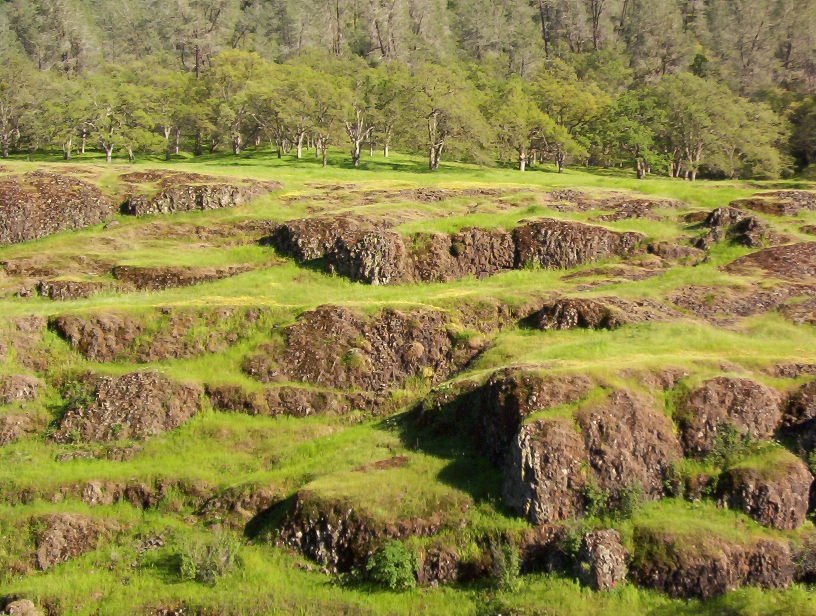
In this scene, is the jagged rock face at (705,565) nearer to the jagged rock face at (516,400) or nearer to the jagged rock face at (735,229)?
the jagged rock face at (516,400)

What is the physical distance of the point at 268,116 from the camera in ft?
295

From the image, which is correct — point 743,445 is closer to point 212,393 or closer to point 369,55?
point 212,393

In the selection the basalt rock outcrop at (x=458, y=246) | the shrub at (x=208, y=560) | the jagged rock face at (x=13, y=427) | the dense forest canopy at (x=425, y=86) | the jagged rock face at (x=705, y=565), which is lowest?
the shrub at (x=208, y=560)

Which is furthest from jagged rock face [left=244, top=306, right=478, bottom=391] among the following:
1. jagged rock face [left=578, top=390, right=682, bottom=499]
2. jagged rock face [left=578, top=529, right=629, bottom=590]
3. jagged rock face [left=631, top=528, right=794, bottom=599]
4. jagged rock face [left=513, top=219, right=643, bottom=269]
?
jagged rock face [left=631, top=528, right=794, bottom=599]

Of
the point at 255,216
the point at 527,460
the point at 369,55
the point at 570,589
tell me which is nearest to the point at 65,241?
the point at 255,216

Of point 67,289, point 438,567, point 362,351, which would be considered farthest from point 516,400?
point 67,289

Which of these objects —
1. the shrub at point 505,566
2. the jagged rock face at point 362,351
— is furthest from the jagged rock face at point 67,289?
the shrub at point 505,566

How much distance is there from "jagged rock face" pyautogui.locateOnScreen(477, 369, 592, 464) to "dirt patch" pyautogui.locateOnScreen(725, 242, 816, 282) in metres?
22.9

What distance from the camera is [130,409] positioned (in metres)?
30.1

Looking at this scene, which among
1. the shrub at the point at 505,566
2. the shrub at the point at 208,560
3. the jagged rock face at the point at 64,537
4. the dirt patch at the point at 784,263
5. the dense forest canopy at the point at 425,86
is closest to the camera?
the shrub at the point at 505,566

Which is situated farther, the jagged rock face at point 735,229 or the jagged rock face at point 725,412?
the jagged rock face at point 735,229

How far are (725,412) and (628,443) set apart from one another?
4.42 metres

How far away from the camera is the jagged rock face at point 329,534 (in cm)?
2233

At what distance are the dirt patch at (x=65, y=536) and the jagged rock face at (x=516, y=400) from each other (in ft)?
47.3
